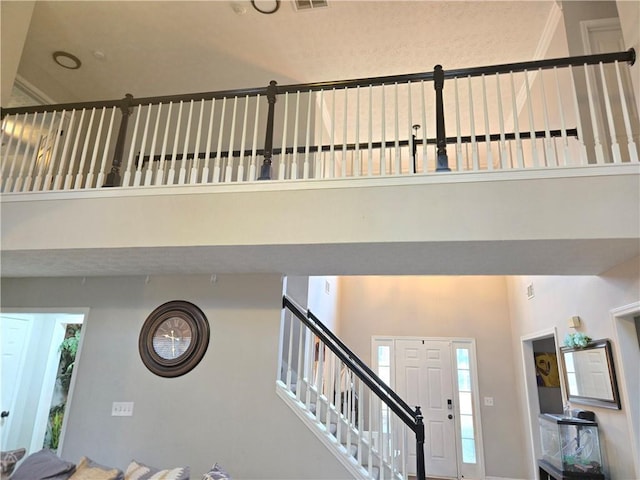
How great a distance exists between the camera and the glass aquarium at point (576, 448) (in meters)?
3.66

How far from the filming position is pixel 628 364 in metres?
3.21

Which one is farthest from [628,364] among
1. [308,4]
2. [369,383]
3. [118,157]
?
[118,157]

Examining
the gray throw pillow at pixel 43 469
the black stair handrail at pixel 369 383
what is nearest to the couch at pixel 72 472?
the gray throw pillow at pixel 43 469

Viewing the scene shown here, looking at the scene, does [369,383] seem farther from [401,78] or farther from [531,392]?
[531,392]

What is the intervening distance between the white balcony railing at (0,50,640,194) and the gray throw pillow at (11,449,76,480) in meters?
1.97

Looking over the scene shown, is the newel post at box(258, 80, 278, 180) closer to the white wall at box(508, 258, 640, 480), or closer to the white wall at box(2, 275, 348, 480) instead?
the white wall at box(2, 275, 348, 480)

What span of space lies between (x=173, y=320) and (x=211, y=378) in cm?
71

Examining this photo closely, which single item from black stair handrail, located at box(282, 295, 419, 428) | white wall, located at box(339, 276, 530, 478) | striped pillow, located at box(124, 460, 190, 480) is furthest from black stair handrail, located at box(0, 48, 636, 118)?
white wall, located at box(339, 276, 530, 478)

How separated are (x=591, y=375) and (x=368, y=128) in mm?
3044

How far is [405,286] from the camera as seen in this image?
7.29m

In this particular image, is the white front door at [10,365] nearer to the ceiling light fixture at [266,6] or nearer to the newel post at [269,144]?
the newel post at [269,144]

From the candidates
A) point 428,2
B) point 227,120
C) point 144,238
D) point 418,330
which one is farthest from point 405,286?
point 144,238

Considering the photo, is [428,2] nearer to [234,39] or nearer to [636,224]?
[234,39]

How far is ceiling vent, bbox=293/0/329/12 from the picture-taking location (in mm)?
4195
